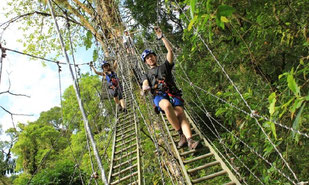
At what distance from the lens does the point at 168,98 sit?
109 inches

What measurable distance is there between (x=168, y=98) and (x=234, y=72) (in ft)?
3.72

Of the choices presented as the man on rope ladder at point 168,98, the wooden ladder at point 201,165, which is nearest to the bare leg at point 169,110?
the man on rope ladder at point 168,98

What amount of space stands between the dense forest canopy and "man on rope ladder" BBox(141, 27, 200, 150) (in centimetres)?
22

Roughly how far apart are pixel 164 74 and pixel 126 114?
2050 mm

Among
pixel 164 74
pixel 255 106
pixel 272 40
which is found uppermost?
pixel 164 74

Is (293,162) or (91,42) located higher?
(91,42)

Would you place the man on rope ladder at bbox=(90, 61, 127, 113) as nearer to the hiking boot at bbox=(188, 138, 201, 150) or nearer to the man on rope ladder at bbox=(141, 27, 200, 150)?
the man on rope ladder at bbox=(141, 27, 200, 150)

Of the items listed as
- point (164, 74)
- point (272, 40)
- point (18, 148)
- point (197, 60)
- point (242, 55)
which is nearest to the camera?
point (272, 40)

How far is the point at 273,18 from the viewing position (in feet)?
6.48

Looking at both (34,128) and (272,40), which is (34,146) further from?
(272,40)

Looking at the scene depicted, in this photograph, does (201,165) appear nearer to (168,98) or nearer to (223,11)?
(168,98)

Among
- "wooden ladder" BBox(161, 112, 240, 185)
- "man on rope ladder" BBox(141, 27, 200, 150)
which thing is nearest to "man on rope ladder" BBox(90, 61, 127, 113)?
"wooden ladder" BBox(161, 112, 240, 185)

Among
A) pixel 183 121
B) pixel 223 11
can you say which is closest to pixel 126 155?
pixel 183 121

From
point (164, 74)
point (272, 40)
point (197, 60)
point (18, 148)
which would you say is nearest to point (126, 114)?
point (197, 60)
